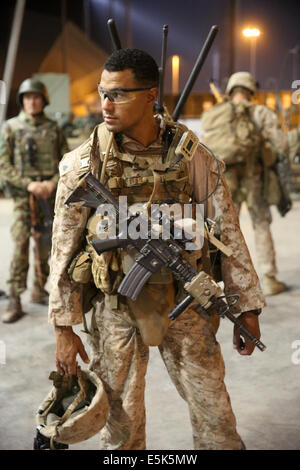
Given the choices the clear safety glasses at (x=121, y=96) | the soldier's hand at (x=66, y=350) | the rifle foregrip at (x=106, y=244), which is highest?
the clear safety glasses at (x=121, y=96)

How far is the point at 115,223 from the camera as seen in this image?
2059 mm

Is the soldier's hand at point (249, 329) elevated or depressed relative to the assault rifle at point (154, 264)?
depressed

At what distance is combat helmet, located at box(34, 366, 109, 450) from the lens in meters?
2.05

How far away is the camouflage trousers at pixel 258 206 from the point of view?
5.27m

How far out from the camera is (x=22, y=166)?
4875mm

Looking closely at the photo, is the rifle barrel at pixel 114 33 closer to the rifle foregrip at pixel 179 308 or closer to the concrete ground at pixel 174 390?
the rifle foregrip at pixel 179 308

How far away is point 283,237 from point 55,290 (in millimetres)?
6111

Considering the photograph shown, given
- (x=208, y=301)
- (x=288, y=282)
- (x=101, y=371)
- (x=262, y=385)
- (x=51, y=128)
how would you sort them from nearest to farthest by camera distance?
(x=208, y=301)
(x=101, y=371)
(x=262, y=385)
(x=51, y=128)
(x=288, y=282)

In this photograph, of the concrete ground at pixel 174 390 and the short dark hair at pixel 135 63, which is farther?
the concrete ground at pixel 174 390

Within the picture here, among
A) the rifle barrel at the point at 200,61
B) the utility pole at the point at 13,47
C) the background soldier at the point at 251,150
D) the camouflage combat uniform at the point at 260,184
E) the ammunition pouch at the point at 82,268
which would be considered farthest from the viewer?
the utility pole at the point at 13,47

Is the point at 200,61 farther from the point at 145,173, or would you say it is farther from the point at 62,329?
the point at 62,329

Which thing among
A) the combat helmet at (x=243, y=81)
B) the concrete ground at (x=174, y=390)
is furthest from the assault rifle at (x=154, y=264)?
the combat helmet at (x=243, y=81)
